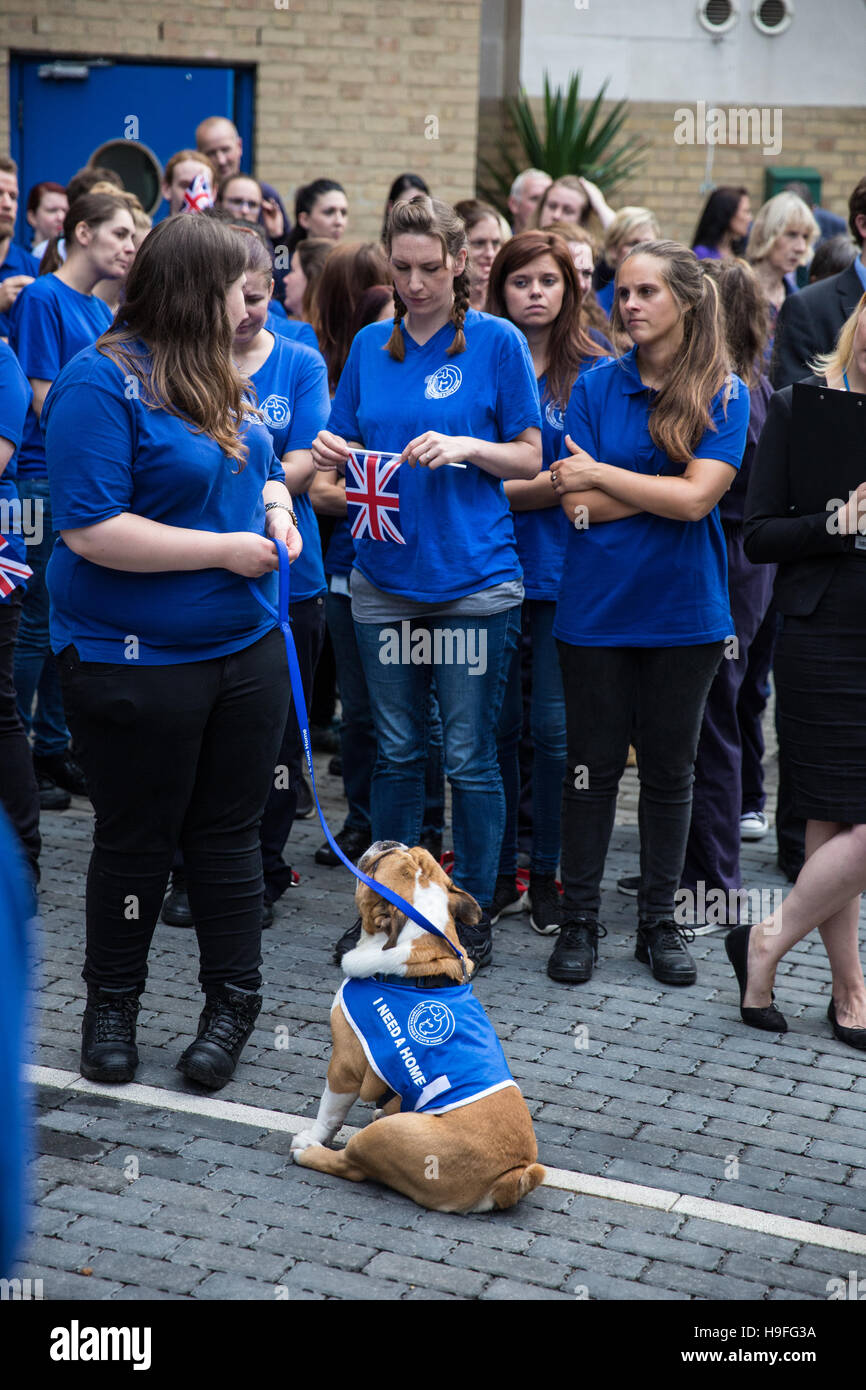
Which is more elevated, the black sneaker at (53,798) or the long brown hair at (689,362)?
the long brown hair at (689,362)

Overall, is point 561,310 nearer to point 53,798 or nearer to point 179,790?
point 179,790

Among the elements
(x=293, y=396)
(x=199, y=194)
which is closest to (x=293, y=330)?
(x=293, y=396)

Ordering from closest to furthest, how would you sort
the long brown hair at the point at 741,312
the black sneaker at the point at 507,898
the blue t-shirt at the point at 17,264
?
the long brown hair at the point at 741,312
the black sneaker at the point at 507,898
the blue t-shirt at the point at 17,264

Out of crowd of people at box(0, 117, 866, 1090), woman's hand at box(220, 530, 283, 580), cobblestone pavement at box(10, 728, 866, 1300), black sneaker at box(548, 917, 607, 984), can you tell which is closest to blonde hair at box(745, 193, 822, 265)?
crowd of people at box(0, 117, 866, 1090)

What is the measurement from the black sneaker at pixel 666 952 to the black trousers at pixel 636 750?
1.8 inches

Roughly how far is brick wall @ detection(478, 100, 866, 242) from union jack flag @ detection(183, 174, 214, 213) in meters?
5.60

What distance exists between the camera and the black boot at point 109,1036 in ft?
13.6

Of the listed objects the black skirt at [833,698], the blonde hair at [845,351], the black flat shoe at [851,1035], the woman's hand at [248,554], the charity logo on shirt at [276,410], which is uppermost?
the blonde hair at [845,351]

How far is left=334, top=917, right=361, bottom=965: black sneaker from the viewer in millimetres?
5152

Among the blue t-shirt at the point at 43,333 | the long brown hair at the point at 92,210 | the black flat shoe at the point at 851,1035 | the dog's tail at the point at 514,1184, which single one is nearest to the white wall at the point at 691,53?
the long brown hair at the point at 92,210

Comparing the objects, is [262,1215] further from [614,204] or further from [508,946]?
[614,204]

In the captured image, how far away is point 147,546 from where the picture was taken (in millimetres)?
3805

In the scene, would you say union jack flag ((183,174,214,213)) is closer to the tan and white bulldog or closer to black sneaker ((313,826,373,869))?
black sneaker ((313,826,373,869))

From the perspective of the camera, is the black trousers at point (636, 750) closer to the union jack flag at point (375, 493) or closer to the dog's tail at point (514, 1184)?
the union jack flag at point (375, 493)
